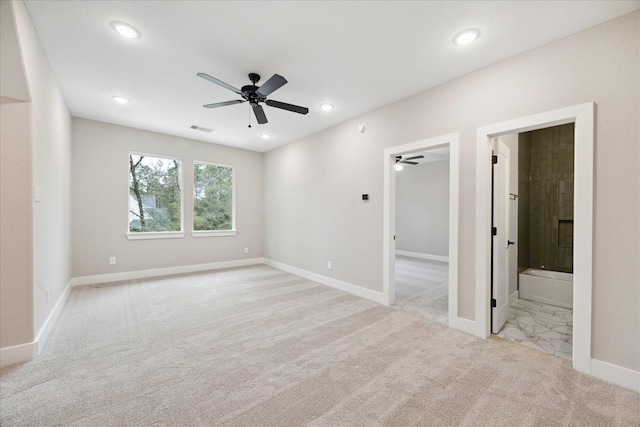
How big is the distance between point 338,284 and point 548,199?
12.6 feet

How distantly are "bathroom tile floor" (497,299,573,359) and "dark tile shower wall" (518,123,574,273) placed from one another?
103cm

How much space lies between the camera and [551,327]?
9.88 ft

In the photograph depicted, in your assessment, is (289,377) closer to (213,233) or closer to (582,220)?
(582,220)

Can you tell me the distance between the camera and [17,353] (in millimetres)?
2223

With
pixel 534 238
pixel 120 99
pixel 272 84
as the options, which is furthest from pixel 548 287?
pixel 120 99

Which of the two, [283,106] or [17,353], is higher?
[283,106]

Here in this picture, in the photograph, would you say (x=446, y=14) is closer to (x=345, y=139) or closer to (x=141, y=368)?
(x=345, y=139)

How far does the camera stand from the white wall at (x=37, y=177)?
7.12 feet

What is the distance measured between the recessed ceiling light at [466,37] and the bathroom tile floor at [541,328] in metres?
2.92

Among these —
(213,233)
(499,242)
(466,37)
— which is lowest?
(213,233)

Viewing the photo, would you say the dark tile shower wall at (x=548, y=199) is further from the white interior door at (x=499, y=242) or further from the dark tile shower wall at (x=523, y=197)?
the white interior door at (x=499, y=242)

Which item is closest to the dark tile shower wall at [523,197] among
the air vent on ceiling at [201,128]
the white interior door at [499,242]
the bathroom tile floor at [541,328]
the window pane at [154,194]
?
the bathroom tile floor at [541,328]

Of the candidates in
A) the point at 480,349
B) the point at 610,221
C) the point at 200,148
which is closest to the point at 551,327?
the point at 480,349

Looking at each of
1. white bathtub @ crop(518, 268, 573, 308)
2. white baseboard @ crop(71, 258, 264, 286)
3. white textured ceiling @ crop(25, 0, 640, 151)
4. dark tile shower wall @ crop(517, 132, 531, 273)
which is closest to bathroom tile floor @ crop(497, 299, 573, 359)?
white bathtub @ crop(518, 268, 573, 308)
